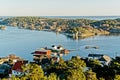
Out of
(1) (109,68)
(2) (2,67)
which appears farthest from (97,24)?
(1) (109,68)

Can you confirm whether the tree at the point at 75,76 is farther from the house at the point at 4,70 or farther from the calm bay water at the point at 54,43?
the calm bay water at the point at 54,43

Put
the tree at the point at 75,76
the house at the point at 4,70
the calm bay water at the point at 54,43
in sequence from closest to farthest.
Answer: the tree at the point at 75,76 < the house at the point at 4,70 < the calm bay water at the point at 54,43

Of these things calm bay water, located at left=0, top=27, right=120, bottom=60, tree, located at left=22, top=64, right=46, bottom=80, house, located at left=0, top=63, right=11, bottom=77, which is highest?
tree, located at left=22, top=64, right=46, bottom=80

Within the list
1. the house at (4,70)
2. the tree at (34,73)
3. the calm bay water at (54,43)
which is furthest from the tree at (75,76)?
the calm bay water at (54,43)

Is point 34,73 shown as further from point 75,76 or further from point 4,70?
point 4,70

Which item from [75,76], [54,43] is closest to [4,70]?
[75,76]

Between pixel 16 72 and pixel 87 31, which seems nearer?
pixel 16 72

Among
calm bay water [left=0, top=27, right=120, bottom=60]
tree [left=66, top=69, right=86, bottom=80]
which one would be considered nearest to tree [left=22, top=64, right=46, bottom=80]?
tree [left=66, top=69, right=86, bottom=80]

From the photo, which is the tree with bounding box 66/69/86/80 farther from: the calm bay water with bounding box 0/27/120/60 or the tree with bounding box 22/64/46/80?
the calm bay water with bounding box 0/27/120/60

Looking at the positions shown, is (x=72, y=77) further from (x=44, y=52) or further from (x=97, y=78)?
(x=44, y=52)

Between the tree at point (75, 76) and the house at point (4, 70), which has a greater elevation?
the tree at point (75, 76)

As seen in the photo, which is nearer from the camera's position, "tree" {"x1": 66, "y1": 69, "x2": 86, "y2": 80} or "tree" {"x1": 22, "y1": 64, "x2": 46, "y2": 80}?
"tree" {"x1": 66, "y1": 69, "x2": 86, "y2": 80}
